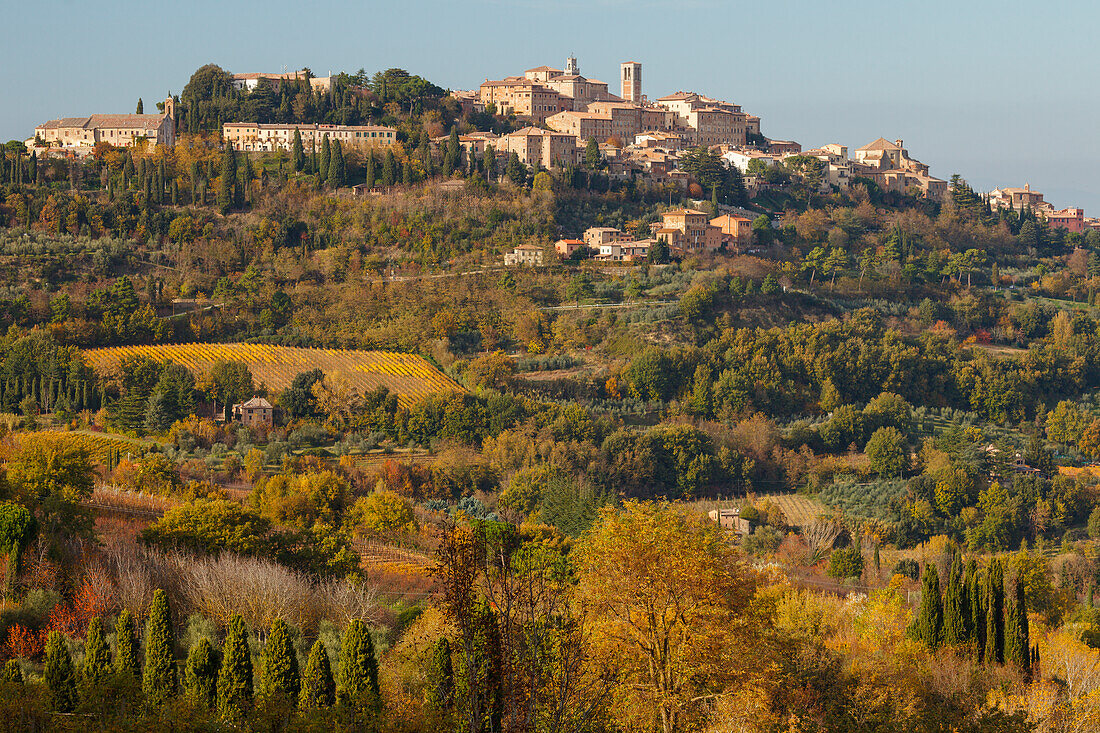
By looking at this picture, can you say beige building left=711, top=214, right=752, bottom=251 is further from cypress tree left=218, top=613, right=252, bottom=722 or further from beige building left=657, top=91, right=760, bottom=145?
cypress tree left=218, top=613, right=252, bottom=722

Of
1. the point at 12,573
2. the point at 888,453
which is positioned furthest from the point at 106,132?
the point at 12,573

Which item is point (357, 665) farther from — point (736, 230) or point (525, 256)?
point (736, 230)

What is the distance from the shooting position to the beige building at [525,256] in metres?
63.2

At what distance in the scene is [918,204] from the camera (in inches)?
3236

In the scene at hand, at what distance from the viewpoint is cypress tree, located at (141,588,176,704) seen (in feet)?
67.8

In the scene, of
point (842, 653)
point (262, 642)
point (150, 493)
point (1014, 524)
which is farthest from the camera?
point (1014, 524)

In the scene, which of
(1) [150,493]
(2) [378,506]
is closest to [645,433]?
(2) [378,506]

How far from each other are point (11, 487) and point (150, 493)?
822 cm

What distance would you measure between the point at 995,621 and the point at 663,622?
→ 1247cm

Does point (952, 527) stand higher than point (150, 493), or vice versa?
point (150, 493)

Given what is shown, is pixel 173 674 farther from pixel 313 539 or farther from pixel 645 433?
pixel 645 433

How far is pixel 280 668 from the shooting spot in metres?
20.8

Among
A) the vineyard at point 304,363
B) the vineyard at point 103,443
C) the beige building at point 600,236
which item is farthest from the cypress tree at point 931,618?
the beige building at point 600,236

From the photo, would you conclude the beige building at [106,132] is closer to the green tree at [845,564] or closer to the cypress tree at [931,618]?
the green tree at [845,564]
